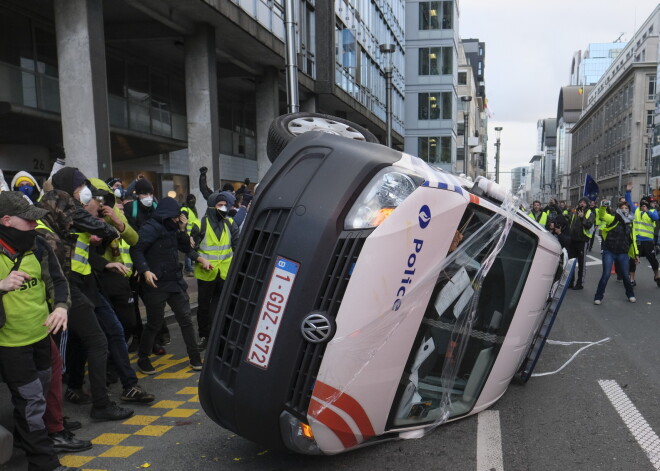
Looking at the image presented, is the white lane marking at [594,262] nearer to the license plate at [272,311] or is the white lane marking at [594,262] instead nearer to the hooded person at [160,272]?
the hooded person at [160,272]

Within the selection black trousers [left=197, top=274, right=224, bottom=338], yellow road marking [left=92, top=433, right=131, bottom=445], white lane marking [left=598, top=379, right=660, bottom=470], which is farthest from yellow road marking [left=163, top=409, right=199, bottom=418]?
white lane marking [left=598, top=379, right=660, bottom=470]

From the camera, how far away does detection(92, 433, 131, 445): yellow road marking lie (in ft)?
12.2

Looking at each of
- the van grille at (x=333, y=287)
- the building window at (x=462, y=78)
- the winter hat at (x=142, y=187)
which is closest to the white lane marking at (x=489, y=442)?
the van grille at (x=333, y=287)

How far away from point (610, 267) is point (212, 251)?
664 centimetres

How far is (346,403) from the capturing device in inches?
113

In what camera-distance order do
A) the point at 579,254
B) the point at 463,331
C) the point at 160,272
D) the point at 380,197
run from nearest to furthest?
1. the point at 380,197
2. the point at 463,331
3. the point at 160,272
4. the point at 579,254

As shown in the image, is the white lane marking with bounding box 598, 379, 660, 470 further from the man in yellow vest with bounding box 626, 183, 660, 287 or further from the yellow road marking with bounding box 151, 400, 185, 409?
the man in yellow vest with bounding box 626, 183, 660, 287

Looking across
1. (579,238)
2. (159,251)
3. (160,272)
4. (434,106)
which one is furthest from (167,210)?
(434,106)

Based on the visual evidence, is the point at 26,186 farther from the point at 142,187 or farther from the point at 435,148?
the point at 435,148

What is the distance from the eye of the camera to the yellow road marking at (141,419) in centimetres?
406

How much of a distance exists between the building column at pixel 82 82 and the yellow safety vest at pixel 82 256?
7098 millimetres

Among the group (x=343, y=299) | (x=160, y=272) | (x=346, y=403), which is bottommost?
(x=346, y=403)

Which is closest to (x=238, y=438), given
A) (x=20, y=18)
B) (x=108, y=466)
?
(x=108, y=466)

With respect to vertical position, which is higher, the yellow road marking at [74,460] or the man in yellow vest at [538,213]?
the man in yellow vest at [538,213]
